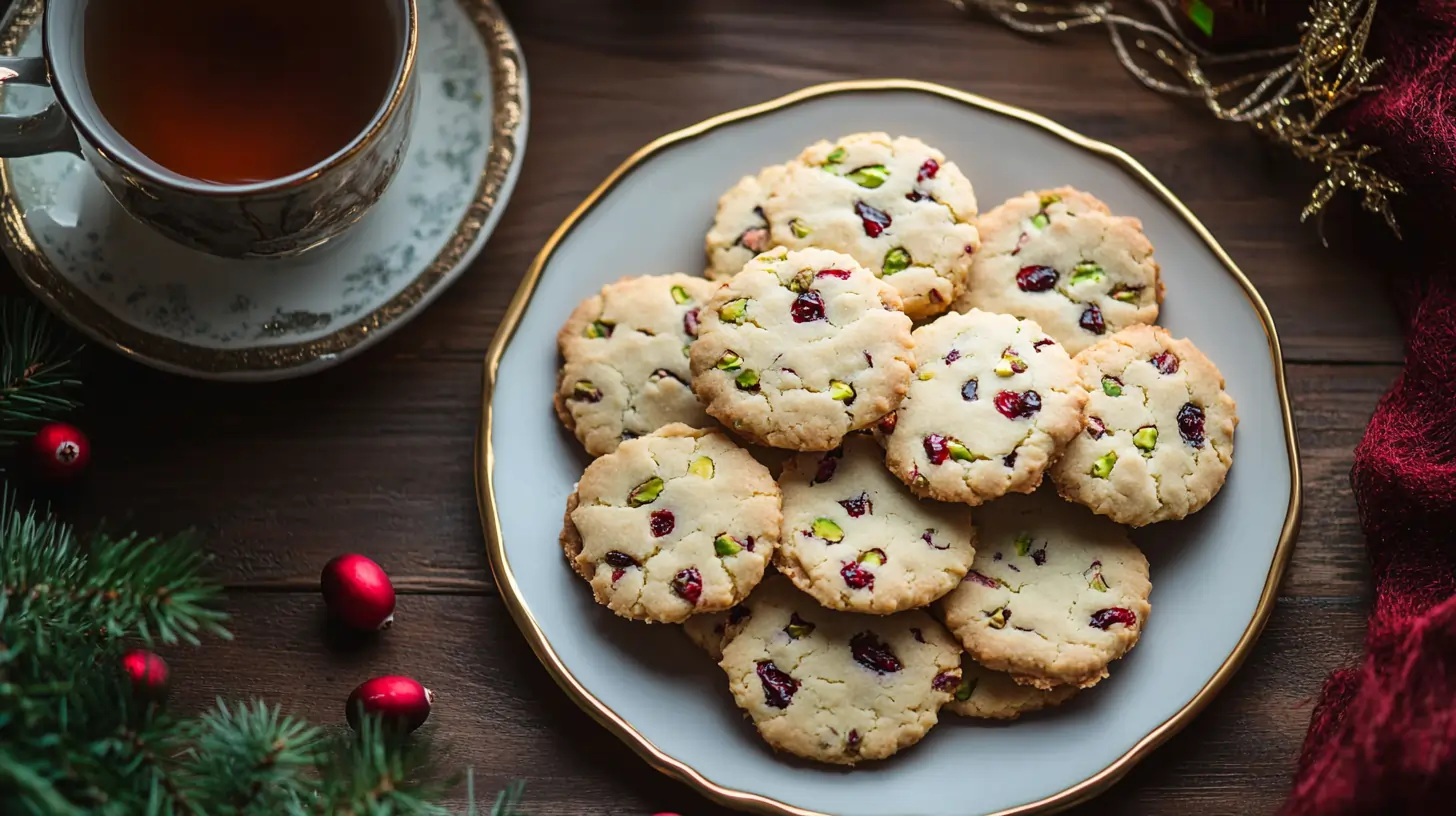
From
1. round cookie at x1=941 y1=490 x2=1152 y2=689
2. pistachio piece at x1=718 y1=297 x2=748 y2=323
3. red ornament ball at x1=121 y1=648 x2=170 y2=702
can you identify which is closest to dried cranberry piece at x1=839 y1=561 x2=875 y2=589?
round cookie at x1=941 y1=490 x2=1152 y2=689

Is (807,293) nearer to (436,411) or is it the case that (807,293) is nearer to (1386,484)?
(436,411)

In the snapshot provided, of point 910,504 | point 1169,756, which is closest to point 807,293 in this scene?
point 910,504

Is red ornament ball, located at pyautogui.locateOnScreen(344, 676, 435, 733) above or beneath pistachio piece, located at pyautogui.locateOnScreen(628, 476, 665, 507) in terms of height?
beneath

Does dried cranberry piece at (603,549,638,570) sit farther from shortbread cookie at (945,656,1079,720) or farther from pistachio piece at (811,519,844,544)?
shortbread cookie at (945,656,1079,720)

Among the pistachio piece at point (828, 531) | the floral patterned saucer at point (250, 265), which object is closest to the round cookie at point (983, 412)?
the pistachio piece at point (828, 531)

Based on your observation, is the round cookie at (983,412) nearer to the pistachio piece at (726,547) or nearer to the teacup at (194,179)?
the pistachio piece at (726,547)

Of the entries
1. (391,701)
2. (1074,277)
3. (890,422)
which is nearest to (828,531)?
(890,422)

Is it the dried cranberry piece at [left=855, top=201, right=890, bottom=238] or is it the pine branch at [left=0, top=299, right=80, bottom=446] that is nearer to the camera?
the pine branch at [left=0, top=299, right=80, bottom=446]
